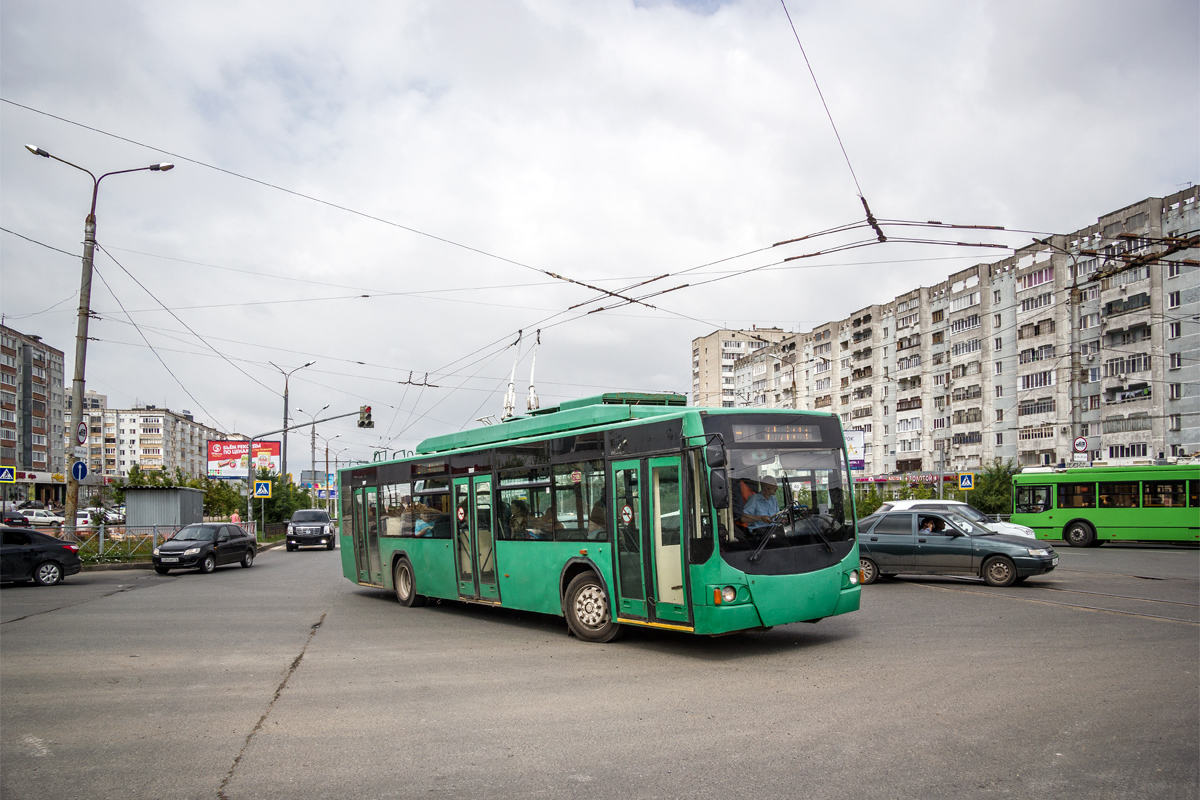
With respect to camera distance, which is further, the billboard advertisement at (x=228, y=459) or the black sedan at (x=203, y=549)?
the billboard advertisement at (x=228, y=459)

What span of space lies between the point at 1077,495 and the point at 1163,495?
2.65 m

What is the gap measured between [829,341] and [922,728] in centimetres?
9527

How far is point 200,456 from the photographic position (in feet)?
576

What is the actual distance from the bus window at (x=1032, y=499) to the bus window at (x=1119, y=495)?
1.88 meters

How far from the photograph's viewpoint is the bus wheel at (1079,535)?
29.9 m

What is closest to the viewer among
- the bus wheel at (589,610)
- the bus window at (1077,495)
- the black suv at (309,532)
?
the bus wheel at (589,610)

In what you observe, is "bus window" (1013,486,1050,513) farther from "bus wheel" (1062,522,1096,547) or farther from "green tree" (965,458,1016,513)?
"green tree" (965,458,1016,513)

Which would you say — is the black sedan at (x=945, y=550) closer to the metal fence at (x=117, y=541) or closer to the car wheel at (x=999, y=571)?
the car wheel at (x=999, y=571)

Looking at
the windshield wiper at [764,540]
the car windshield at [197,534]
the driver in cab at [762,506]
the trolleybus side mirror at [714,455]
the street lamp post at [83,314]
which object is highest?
the street lamp post at [83,314]

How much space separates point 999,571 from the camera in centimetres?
1603

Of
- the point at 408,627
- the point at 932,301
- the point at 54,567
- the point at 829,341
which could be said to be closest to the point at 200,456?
the point at 829,341

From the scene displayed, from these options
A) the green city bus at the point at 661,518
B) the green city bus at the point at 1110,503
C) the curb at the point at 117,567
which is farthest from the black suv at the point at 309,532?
the green city bus at the point at 1110,503

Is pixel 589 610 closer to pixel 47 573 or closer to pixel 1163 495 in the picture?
pixel 47 573

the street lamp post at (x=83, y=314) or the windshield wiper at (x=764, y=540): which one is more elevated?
the street lamp post at (x=83, y=314)
